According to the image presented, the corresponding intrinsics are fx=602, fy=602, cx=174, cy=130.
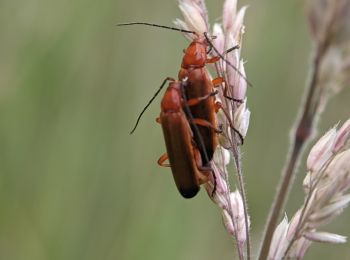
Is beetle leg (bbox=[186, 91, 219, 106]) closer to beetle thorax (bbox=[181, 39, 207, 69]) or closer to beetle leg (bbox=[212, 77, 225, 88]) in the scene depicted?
beetle leg (bbox=[212, 77, 225, 88])

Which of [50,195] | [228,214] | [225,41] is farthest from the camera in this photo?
[50,195]

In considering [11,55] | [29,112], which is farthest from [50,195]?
[11,55]

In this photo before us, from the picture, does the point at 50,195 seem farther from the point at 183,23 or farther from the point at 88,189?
the point at 183,23

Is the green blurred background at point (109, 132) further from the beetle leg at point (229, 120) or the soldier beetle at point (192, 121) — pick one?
the beetle leg at point (229, 120)

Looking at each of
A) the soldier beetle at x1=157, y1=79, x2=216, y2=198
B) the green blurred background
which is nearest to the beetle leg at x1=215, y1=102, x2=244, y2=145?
the soldier beetle at x1=157, y1=79, x2=216, y2=198

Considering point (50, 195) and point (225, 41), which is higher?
point (225, 41)
